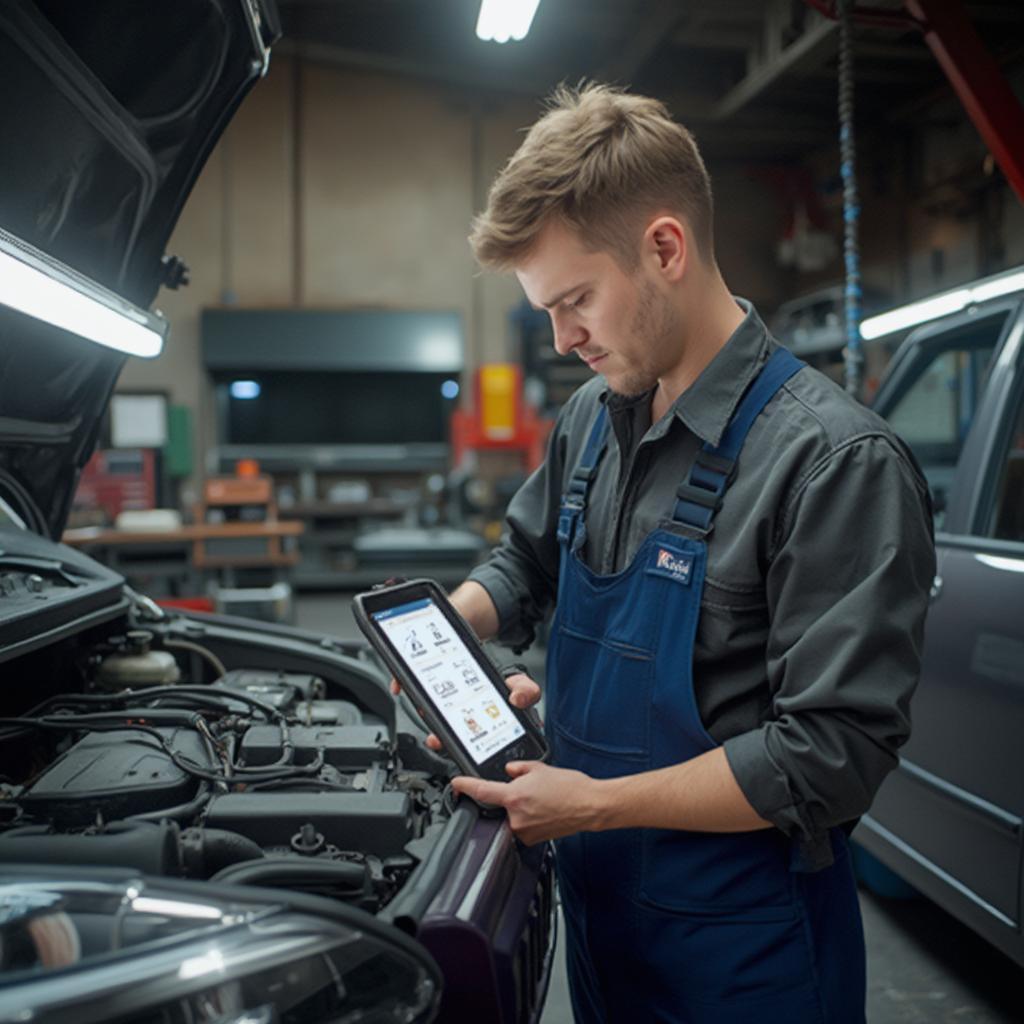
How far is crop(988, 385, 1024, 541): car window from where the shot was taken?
202cm

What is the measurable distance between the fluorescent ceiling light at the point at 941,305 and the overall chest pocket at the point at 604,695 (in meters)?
1.45

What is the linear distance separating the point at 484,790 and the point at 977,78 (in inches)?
127

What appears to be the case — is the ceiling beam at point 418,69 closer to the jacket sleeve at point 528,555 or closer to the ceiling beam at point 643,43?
the ceiling beam at point 643,43

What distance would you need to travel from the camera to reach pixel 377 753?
1.33m

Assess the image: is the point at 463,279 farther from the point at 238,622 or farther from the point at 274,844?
the point at 274,844

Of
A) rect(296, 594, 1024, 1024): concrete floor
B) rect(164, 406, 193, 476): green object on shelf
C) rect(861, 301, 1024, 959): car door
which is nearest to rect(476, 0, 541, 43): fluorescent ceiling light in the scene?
rect(861, 301, 1024, 959): car door

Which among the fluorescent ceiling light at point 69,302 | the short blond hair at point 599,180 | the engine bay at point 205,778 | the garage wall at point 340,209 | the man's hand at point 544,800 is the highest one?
the garage wall at point 340,209

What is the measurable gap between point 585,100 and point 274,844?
950 mm

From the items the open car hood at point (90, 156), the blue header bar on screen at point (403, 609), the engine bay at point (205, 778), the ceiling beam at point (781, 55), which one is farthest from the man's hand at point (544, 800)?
the ceiling beam at point (781, 55)

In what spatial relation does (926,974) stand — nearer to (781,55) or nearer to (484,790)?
(484,790)

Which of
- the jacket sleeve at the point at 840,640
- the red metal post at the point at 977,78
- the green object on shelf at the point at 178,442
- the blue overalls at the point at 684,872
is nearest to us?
the jacket sleeve at the point at 840,640

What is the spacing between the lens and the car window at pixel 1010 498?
202cm

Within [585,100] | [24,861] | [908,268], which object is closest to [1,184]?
[585,100]

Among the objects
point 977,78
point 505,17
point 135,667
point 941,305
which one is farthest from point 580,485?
point 977,78
